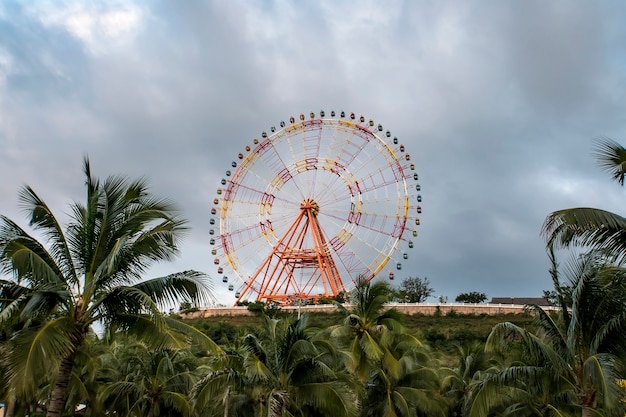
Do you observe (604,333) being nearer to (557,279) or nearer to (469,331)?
(557,279)

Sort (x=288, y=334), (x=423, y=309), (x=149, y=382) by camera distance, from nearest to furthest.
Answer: (x=288, y=334), (x=149, y=382), (x=423, y=309)

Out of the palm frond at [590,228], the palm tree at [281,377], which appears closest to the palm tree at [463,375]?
the palm tree at [281,377]

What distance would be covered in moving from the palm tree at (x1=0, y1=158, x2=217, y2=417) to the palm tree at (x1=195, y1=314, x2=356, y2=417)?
181 inches

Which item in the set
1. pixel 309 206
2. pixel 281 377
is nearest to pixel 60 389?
pixel 281 377

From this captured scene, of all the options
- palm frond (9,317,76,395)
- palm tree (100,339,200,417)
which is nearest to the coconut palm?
palm tree (100,339,200,417)

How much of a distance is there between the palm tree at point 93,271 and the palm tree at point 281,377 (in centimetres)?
460

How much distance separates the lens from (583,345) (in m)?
15.0

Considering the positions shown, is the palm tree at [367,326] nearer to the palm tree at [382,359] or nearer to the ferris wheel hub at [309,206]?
the palm tree at [382,359]

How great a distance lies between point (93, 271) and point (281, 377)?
23.3ft

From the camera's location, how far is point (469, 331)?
55.3 meters

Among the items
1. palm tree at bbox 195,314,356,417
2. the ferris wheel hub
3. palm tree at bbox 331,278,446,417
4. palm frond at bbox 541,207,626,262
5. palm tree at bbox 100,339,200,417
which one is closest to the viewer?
palm frond at bbox 541,207,626,262

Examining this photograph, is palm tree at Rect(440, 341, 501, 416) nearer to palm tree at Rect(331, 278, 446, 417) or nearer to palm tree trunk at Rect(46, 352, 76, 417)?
palm tree at Rect(331, 278, 446, 417)

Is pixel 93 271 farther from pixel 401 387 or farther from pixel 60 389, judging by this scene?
pixel 401 387

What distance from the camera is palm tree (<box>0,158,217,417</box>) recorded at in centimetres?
1405
